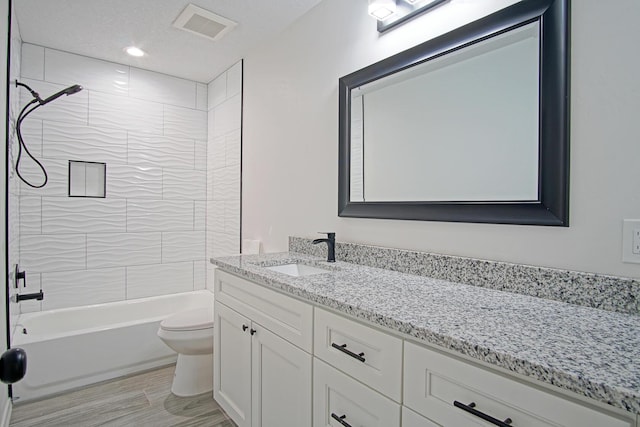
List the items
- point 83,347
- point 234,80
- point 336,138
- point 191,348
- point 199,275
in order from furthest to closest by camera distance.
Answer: point 199,275, point 234,80, point 83,347, point 191,348, point 336,138

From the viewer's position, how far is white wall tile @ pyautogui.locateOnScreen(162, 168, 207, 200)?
330cm

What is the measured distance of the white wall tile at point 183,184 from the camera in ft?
10.8

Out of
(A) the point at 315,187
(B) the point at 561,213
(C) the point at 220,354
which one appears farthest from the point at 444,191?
(C) the point at 220,354

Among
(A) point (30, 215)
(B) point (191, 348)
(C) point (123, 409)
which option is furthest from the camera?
(A) point (30, 215)

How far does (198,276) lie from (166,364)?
962 mm

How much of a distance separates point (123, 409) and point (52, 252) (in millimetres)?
1414

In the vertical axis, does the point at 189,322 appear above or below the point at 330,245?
below

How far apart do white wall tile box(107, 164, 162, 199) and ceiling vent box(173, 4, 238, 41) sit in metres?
1.34

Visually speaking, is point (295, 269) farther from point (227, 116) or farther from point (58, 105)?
point (58, 105)

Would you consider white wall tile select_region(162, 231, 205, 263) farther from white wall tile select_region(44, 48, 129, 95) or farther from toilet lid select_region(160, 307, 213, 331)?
white wall tile select_region(44, 48, 129, 95)

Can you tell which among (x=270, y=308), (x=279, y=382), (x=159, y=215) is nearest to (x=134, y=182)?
(x=159, y=215)

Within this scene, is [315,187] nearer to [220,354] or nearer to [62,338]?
[220,354]

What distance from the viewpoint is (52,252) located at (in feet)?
9.02

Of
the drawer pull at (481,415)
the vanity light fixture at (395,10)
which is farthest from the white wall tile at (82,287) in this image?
the drawer pull at (481,415)
